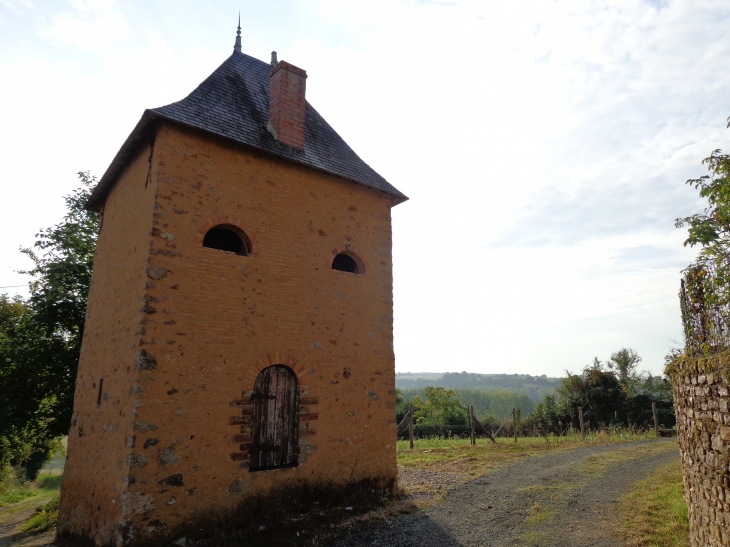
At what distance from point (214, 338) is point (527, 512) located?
A: 21.0 ft

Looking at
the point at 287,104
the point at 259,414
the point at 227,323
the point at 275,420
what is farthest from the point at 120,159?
the point at 275,420

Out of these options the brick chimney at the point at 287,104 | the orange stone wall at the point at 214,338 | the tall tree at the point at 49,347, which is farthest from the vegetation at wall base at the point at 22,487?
the brick chimney at the point at 287,104

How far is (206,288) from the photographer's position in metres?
8.06

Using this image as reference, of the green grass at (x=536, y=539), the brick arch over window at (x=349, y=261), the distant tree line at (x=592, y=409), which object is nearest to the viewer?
the green grass at (x=536, y=539)

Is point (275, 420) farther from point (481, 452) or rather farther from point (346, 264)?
point (481, 452)

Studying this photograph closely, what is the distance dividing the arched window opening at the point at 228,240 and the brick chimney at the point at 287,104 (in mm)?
2384

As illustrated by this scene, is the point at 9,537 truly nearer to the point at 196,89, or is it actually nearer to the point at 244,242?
the point at 244,242

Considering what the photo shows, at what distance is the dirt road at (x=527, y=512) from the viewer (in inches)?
275

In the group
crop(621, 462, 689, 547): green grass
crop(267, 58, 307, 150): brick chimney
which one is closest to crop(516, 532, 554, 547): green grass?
crop(621, 462, 689, 547): green grass

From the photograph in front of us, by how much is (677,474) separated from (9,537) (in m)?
17.7

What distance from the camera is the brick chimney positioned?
9.95 metres

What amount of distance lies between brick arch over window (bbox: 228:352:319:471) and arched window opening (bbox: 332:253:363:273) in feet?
8.53

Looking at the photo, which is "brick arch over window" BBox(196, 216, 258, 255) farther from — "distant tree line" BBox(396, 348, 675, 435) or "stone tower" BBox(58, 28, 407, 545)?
"distant tree line" BBox(396, 348, 675, 435)

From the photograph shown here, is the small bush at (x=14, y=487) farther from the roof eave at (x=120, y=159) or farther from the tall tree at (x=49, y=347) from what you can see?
the roof eave at (x=120, y=159)
